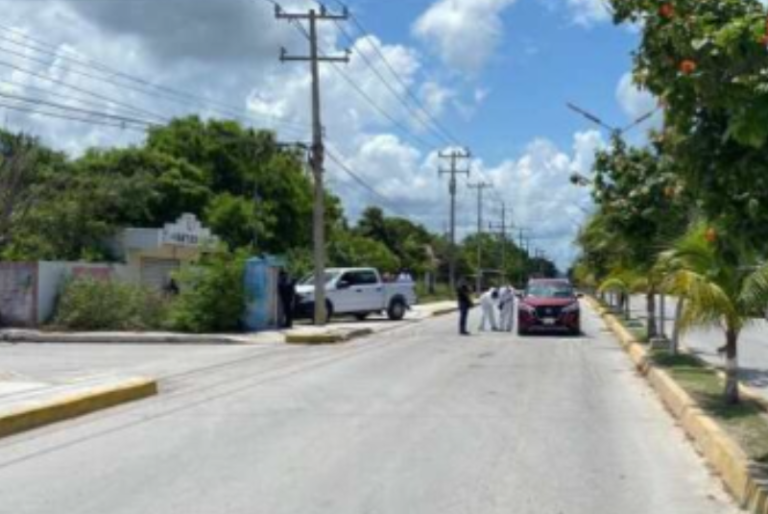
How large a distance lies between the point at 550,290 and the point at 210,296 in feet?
34.4

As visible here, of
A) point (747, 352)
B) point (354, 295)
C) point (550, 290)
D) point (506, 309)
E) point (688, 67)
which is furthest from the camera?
point (354, 295)

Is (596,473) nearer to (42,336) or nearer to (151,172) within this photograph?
(42,336)

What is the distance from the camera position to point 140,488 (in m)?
9.77

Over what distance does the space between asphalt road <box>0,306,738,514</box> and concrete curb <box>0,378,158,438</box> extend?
24 centimetres

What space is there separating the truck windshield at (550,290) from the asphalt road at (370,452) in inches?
619

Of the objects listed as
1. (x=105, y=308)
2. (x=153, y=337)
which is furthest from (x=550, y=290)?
(x=105, y=308)

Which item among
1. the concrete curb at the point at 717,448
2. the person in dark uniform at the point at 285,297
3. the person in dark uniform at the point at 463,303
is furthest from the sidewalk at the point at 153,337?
the concrete curb at the point at 717,448

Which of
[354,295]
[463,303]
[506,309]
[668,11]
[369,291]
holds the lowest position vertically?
[506,309]

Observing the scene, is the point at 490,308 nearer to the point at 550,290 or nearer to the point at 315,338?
the point at 550,290

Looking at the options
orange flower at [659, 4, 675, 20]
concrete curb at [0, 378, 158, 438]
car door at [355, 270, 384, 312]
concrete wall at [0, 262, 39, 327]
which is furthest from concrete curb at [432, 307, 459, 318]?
orange flower at [659, 4, 675, 20]

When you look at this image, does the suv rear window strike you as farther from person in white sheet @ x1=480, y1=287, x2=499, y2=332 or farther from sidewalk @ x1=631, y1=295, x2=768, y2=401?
sidewalk @ x1=631, y1=295, x2=768, y2=401

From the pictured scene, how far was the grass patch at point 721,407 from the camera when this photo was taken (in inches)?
444

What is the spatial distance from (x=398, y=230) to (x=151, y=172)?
64755 millimetres

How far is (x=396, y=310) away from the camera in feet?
150
